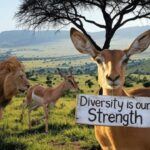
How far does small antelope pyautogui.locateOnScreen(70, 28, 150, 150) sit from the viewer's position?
618 centimetres

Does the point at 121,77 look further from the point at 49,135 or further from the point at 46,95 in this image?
the point at 46,95

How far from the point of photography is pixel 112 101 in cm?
606

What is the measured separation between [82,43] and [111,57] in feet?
1.79

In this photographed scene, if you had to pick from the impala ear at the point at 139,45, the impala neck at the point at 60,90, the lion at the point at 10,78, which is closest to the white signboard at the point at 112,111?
the impala ear at the point at 139,45

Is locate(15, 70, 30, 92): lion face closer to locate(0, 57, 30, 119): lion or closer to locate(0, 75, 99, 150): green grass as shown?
locate(0, 57, 30, 119): lion

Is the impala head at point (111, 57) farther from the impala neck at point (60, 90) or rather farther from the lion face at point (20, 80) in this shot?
the impala neck at point (60, 90)

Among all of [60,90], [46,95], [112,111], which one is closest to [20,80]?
[112,111]

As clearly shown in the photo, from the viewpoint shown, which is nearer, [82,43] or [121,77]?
[121,77]

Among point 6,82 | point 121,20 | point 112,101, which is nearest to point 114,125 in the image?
point 112,101

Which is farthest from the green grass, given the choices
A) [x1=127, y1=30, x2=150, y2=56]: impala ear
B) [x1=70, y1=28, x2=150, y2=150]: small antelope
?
[x1=127, y1=30, x2=150, y2=56]: impala ear

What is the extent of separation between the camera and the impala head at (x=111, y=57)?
5.92 metres

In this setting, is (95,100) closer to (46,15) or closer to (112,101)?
(112,101)

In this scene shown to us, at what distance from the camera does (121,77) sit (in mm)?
6023

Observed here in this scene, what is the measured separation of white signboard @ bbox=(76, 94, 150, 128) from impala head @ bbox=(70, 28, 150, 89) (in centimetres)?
21
